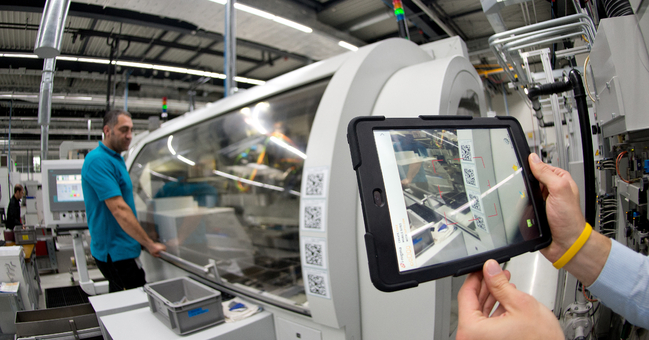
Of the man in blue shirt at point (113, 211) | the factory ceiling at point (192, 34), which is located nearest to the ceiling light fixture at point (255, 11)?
the factory ceiling at point (192, 34)

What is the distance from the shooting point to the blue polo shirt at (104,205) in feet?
6.37

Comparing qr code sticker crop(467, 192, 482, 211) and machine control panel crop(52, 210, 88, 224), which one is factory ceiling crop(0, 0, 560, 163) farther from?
qr code sticker crop(467, 192, 482, 211)

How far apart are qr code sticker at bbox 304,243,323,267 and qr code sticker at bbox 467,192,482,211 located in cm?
53

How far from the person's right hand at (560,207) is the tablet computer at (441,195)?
0.02 meters

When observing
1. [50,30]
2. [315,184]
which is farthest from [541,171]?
[50,30]

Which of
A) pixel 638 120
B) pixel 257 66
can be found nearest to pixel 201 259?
pixel 638 120

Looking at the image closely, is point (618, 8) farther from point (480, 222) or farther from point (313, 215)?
point (313, 215)

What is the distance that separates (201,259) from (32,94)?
676 cm

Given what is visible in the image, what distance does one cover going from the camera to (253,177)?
174 cm

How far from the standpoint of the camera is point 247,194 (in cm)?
177

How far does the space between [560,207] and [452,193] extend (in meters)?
0.24

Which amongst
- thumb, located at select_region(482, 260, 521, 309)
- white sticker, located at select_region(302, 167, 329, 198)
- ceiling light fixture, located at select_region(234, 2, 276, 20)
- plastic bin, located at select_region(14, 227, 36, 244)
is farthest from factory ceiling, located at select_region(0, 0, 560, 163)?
thumb, located at select_region(482, 260, 521, 309)

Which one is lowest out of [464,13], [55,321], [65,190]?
[55,321]

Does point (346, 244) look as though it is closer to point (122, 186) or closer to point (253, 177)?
point (253, 177)
